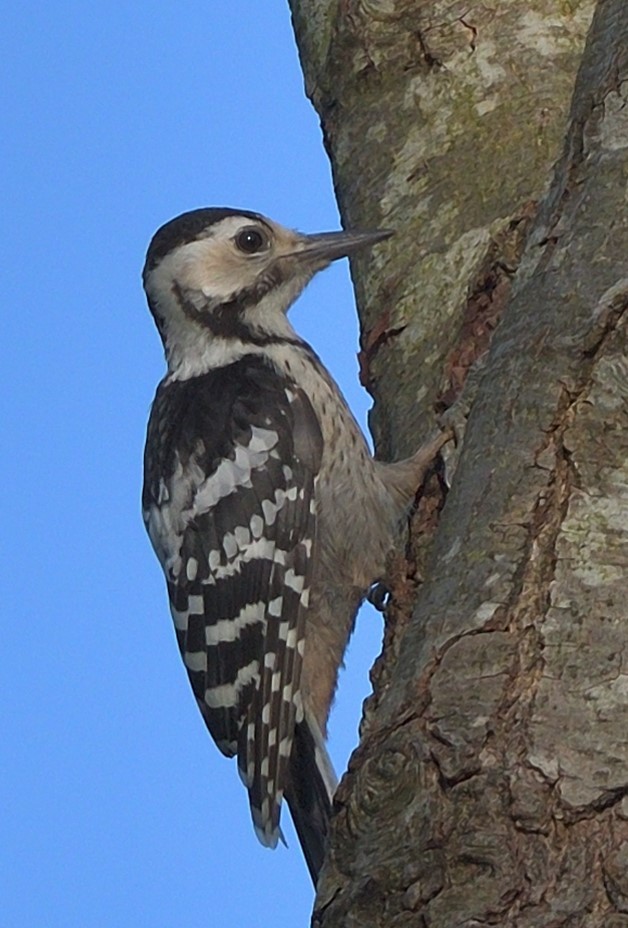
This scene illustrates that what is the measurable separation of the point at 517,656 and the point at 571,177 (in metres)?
1.04

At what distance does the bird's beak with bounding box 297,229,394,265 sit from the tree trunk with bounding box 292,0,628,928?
0.06m

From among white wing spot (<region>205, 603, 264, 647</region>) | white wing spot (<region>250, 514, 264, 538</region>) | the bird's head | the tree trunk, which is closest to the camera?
the tree trunk

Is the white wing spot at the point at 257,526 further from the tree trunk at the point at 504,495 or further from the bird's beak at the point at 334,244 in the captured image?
the bird's beak at the point at 334,244

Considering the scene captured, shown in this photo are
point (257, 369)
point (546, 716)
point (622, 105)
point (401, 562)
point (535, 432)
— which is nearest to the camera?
point (546, 716)

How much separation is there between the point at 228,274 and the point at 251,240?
13 centimetres

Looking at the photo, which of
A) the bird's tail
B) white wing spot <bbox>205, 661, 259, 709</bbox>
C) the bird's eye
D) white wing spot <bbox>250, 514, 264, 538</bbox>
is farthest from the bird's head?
the bird's tail

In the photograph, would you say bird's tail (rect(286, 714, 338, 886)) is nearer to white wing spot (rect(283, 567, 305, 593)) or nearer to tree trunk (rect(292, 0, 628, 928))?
white wing spot (rect(283, 567, 305, 593))

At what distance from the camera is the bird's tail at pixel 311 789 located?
3734 mm

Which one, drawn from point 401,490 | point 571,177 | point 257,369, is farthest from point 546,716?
point 257,369

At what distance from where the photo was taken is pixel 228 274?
181 inches

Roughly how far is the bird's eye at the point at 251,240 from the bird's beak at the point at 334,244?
0.14 metres

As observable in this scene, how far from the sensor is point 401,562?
3393 mm

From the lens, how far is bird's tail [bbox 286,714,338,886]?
12.3 ft

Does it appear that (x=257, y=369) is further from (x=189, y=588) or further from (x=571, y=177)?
(x=571, y=177)
